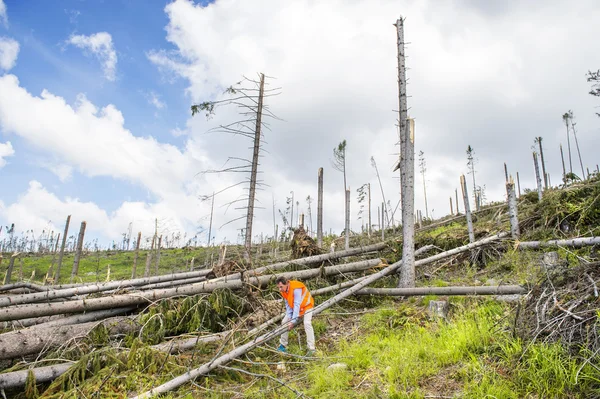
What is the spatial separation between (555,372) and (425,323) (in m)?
2.90

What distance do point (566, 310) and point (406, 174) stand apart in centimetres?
562

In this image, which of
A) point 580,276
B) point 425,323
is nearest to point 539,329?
point 580,276

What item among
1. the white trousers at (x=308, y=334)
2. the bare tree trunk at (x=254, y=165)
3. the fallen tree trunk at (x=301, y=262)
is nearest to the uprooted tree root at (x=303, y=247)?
the fallen tree trunk at (x=301, y=262)

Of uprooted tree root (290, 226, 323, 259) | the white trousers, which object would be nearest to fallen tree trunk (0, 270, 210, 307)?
uprooted tree root (290, 226, 323, 259)

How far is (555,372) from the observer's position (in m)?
3.61

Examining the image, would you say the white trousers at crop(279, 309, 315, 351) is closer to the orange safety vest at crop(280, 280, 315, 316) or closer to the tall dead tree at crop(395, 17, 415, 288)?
the orange safety vest at crop(280, 280, 315, 316)

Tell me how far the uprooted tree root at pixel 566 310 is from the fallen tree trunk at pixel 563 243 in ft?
9.12

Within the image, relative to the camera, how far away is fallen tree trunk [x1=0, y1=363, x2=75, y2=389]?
515 centimetres

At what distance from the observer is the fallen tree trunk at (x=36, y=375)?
515cm

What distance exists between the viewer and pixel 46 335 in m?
6.17

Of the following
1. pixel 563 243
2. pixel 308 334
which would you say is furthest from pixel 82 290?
pixel 563 243

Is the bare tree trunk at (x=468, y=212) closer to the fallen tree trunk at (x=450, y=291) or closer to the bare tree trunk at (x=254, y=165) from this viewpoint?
the fallen tree trunk at (x=450, y=291)

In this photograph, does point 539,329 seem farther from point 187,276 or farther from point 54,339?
point 187,276

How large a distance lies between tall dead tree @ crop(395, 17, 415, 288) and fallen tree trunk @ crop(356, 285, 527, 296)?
449 millimetres
